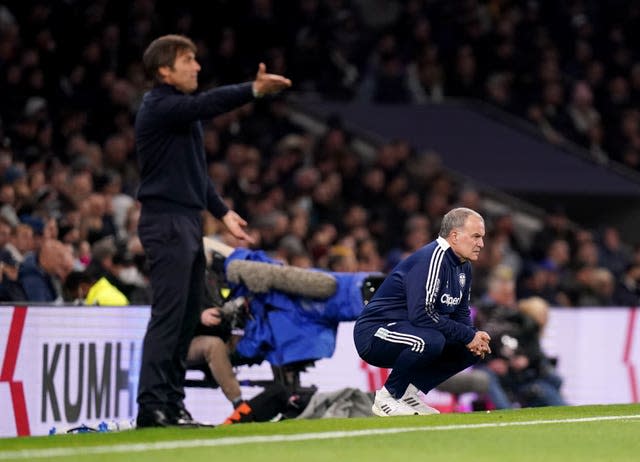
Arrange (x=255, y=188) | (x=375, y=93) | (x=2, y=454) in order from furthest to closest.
→ (x=375, y=93), (x=255, y=188), (x=2, y=454)

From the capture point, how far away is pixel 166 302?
28.0 feet

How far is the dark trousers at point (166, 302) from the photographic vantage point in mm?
8531

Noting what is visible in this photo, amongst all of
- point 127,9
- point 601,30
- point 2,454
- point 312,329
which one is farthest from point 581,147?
point 2,454

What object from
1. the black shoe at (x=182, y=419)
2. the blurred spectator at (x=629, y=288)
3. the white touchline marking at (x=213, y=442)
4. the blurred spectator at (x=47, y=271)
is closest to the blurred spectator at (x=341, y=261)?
the blurred spectator at (x=47, y=271)

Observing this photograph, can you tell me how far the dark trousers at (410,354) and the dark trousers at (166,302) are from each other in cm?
164

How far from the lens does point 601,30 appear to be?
26.8 metres

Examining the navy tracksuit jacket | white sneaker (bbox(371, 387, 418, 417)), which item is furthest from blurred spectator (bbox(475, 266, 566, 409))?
white sneaker (bbox(371, 387, 418, 417))

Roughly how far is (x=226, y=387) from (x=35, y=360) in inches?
57.6

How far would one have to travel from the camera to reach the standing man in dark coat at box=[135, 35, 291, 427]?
28.0 ft

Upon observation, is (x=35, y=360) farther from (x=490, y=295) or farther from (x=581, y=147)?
(x=581, y=147)

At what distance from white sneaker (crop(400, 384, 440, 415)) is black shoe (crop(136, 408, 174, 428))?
1884 mm

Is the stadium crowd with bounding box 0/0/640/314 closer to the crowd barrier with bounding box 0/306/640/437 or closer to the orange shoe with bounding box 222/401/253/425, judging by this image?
the crowd barrier with bounding box 0/306/640/437

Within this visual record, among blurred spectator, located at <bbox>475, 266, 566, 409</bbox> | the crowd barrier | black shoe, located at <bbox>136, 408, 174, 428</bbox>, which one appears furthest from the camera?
blurred spectator, located at <bbox>475, 266, 566, 409</bbox>

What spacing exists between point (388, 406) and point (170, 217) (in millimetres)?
2093
